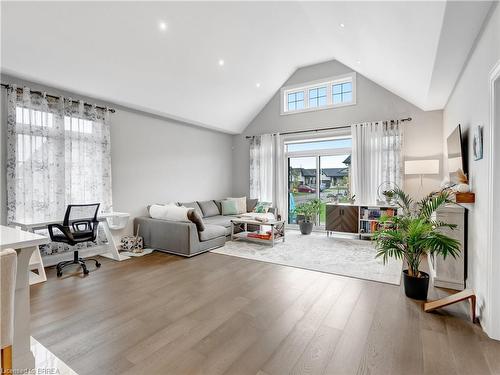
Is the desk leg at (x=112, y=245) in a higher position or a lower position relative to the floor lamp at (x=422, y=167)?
lower

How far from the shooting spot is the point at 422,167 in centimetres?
472

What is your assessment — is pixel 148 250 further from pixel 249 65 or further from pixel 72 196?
pixel 249 65

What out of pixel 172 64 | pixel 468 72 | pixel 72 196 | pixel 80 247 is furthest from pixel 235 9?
→ pixel 80 247

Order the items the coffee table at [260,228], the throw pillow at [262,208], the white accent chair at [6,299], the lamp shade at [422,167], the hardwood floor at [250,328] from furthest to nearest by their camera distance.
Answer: the throw pillow at [262,208] → the coffee table at [260,228] → the lamp shade at [422,167] → the hardwood floor at [250,328] → the white accent chair at [6,299]

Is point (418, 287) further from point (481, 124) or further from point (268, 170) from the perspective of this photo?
point (268, 170)

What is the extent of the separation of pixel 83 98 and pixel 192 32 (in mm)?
2113

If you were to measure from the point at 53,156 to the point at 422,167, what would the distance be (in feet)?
20.2

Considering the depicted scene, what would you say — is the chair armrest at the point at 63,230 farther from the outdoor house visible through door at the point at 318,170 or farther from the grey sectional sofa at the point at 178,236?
the outdoor house visible through door at the point at 318,170

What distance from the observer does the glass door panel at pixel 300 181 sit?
6582mm

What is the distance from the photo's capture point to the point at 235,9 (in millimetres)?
3945

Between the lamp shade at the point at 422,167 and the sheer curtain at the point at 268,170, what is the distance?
288 cm

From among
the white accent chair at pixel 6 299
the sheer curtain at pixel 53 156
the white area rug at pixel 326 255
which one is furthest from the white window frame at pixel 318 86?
the white accent chair at pixel 6 299

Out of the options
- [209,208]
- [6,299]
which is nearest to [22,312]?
[6,299]

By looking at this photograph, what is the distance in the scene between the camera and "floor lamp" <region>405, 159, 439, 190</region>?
4.63 meters
